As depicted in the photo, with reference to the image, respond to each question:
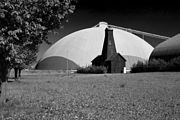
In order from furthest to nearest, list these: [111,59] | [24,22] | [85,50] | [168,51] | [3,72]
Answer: [85,50] → [168,51] → [111,59] → [3,72] → [24,22]

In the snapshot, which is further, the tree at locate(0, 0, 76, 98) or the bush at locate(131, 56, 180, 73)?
the bush at locate(131, 56, 180, 73)

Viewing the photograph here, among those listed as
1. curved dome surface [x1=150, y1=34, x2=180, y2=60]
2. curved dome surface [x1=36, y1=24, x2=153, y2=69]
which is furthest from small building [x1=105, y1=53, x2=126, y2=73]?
curved dome surface [x1=36, y1=24, x2=153, y2=69]

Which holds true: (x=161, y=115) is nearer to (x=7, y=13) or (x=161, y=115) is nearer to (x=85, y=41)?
(x=7, y=13)

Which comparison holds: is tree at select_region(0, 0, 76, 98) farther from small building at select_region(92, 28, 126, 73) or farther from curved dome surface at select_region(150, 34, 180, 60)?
curved dome surface at select_region(150, 34, 180, 60)

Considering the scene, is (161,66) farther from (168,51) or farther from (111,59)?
(168,51)

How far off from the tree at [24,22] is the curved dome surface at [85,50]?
117m

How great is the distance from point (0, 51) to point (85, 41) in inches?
5040

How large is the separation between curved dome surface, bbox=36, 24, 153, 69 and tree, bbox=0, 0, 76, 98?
11708 centimetres

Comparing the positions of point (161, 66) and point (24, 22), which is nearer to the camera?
point (24, 22)

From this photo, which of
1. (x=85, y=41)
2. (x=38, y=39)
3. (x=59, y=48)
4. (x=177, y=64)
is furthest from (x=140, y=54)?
(x=38, y=39)

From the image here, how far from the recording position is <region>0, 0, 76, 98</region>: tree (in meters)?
9.05

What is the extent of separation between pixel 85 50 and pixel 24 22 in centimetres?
12407

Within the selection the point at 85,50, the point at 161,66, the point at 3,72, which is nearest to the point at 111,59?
the point at 161,66

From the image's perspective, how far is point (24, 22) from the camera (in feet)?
30.7
